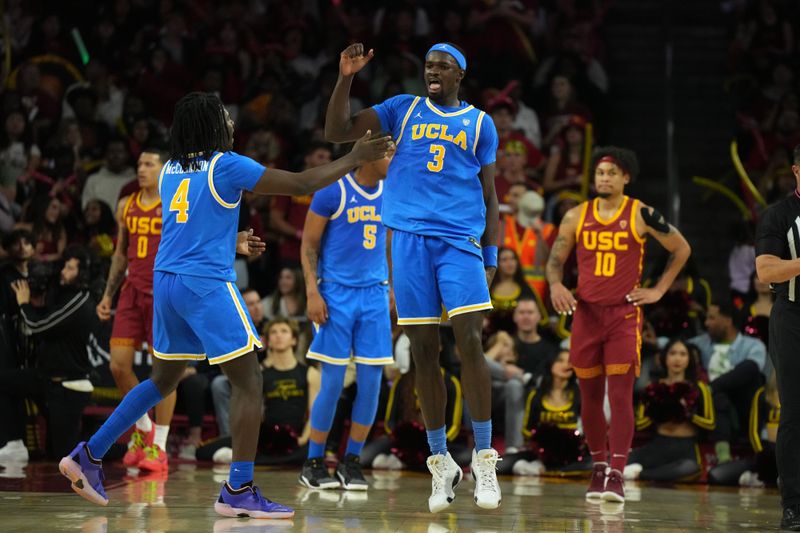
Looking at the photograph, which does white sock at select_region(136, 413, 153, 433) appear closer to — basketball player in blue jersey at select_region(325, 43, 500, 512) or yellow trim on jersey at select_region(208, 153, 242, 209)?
basketball player in blue jersey at select_region(325, 43, 500, 512)

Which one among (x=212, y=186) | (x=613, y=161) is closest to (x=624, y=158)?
(x=613, y=161)

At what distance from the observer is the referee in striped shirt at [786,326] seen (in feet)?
21.1

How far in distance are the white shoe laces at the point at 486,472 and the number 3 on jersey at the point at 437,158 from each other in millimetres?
1458

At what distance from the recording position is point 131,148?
1344cm

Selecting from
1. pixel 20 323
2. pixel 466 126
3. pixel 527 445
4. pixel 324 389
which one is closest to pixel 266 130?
pixel 20 323

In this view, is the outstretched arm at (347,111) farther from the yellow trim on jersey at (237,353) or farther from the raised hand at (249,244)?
the yellow trim on jersey at (237,353)

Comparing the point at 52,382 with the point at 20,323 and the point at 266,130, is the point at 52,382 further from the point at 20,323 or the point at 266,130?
the point at 266,130

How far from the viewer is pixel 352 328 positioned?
8070 millimetres

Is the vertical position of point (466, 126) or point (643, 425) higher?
point (466, 126)

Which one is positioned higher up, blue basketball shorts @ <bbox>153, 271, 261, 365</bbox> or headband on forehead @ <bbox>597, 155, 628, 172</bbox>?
headband on forehead @ <bbox>597, 155, 628, 172</bbox>

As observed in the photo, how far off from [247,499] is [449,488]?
3.45 ft

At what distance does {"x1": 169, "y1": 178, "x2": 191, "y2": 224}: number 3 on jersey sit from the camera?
6188 millimetres

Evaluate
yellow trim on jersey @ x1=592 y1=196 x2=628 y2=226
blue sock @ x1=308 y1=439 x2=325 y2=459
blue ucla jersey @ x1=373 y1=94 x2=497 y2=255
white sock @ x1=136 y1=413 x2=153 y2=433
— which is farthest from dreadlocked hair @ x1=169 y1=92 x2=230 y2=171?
white sock @ x1=136 y1=413 x2=153 y2=433

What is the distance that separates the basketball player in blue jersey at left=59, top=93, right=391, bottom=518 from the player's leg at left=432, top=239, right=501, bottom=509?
73 centimetres
